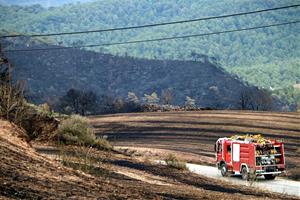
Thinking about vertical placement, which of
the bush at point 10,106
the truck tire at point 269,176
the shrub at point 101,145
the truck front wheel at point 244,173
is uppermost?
the bush at point 10,106

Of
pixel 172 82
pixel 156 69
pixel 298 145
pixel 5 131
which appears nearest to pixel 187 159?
pixel 298 145

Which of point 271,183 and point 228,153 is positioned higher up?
point 228,153

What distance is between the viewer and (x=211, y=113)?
75500mm

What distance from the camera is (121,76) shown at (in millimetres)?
175750

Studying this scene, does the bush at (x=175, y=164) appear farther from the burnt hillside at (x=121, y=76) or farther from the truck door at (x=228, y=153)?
the burnt hillside at (x=121, y=76)

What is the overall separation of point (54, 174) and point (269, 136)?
46455mm

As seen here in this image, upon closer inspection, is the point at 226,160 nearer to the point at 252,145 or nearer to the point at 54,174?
the point at 252,145

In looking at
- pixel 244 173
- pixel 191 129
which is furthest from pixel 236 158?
pixel 191 129

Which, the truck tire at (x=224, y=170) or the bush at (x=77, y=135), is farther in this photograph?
the truck tire at (x=224, y=170)

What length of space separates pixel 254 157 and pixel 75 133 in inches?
363

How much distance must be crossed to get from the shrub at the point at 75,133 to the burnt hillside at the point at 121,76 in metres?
112

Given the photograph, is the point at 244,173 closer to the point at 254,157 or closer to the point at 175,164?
the point at 254,157

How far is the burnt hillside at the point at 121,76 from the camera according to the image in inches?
6132

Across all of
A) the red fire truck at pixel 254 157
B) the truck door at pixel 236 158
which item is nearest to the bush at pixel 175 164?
the red fire truck at pixel 254 157
